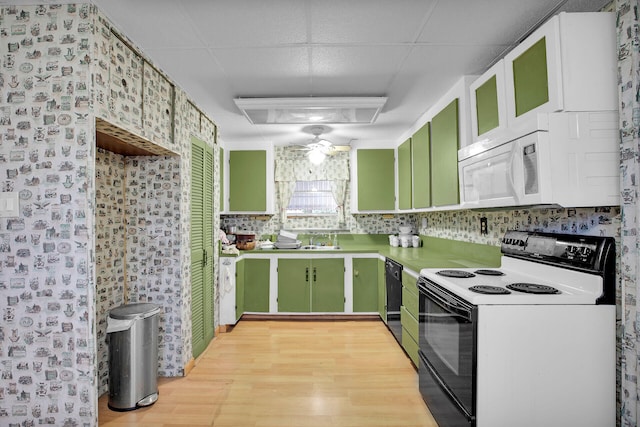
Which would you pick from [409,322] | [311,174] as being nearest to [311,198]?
[311,174]

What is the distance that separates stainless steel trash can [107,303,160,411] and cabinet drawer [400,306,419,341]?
6.56 ft

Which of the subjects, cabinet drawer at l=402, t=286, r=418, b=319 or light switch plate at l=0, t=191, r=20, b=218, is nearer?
light switch plate at l=0, t=191, r=20, b=218

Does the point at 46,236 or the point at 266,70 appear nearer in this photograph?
the point at 46,236

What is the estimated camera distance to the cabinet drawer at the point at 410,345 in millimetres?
2633

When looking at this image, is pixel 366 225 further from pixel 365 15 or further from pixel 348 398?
pixel 365 15

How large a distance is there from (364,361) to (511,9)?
2768 millimetres

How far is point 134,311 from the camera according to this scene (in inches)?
86.6

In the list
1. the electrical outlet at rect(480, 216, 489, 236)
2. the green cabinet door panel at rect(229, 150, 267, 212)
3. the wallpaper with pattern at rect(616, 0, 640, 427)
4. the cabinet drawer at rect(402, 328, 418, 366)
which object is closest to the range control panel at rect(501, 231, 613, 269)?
the wallpaper with pattern at rect(616, 0, 640, 427)

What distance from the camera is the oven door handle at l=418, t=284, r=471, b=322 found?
160 cm

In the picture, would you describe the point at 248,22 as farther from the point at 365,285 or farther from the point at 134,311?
the point at 365,285

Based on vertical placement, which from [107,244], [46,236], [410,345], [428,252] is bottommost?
[410,345]

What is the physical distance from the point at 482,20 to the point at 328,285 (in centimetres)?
307

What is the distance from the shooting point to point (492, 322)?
1.52 m

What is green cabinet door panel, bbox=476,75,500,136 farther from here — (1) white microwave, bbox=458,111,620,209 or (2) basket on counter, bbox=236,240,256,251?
(2) basket on counter, bbox=236,240,256,251
